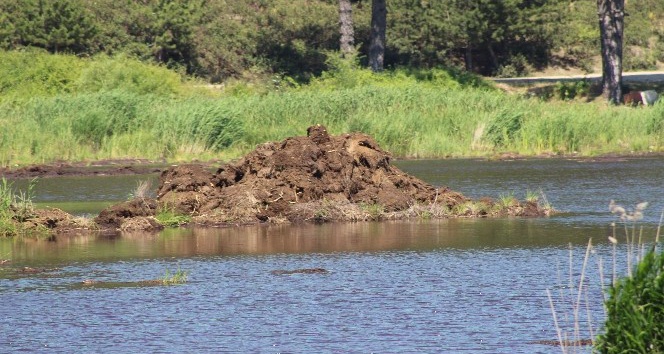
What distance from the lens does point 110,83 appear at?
43.4 m

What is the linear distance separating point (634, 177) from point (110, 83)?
64.3 ft

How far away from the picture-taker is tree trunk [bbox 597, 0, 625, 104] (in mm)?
47938

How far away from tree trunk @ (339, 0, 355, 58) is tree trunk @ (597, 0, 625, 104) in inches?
389

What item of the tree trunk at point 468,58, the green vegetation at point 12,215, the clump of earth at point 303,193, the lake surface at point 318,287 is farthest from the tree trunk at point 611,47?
the green vegetation at point 12,215

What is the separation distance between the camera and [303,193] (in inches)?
930

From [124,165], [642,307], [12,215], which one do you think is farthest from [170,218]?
[642,307]

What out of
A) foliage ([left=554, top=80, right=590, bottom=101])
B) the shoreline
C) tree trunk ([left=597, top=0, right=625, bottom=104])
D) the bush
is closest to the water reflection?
the bush

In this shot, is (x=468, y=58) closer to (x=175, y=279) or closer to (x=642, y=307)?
(x=175, y=279)

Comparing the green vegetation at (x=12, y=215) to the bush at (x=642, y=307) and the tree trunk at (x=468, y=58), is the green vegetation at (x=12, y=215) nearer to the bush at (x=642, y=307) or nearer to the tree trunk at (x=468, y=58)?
the bush at (x=642, y=307)

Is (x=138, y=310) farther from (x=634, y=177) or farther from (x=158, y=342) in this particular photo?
(x=634, y=177)

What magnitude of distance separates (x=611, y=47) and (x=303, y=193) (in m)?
27.3

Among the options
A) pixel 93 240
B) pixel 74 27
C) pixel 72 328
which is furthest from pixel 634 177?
pixel 74 27

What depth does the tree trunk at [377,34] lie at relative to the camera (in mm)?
52531

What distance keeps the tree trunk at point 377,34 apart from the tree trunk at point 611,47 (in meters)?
8.73
